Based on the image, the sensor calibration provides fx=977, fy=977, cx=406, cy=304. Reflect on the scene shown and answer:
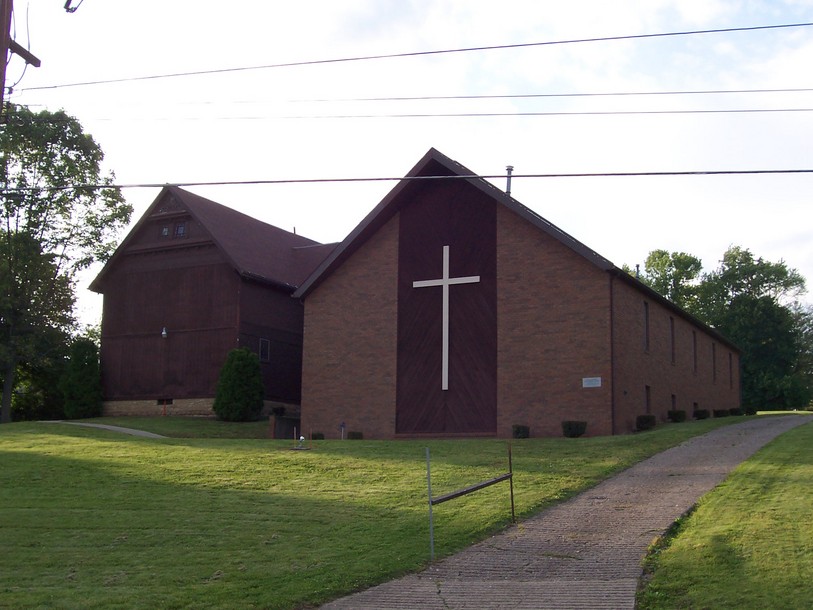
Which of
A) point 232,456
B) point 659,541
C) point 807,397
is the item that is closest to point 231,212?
point 232,456

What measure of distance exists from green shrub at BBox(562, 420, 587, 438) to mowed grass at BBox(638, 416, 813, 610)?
33.1ft

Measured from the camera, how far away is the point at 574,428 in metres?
29.0

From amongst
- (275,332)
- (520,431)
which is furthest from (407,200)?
(275,332)

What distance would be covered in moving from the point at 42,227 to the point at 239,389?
1504cm

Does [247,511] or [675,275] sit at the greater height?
[675,275]

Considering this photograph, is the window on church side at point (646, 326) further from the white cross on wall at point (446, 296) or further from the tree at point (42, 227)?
the tree at point (42, 227)

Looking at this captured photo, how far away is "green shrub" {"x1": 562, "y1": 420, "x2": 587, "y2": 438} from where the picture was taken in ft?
95.3

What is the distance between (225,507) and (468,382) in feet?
48.0

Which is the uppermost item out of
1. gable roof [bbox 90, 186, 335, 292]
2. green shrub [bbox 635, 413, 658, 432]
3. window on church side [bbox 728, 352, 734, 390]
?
gable roof [bbox 90, 186, 335, 292]

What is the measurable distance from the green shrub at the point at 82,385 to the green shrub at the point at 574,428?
22.3 metres

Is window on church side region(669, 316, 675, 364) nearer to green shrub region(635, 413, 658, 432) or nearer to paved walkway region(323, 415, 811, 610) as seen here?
green shrub region(635, 413, 658, 432)

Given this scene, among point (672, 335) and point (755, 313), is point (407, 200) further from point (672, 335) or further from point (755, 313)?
point (755, 313)

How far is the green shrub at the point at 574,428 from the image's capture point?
95.3 ft

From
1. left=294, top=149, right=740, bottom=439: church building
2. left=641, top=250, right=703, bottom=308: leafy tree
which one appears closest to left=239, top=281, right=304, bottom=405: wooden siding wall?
left=294, top=149, right=740, bottom=439: church building
